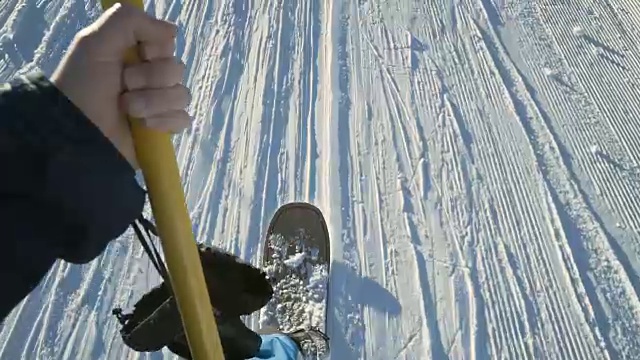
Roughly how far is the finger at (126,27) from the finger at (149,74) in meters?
0.03

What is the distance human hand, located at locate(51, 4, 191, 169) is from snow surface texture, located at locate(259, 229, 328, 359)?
Answer: 1977 millimetres

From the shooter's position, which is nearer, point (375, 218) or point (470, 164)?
point (375, 218)

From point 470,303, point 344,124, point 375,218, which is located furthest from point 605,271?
point 344,124

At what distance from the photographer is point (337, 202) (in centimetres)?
327

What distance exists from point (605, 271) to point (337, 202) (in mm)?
1273

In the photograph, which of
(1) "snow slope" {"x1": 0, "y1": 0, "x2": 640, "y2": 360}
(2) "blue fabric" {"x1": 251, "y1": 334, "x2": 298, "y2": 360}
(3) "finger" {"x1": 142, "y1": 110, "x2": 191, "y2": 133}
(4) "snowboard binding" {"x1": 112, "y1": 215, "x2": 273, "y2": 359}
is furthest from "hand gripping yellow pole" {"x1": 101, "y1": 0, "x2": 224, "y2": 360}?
(1) "snow slope" {"x1": 0, "y1": 0, "x2": 640, "y2": 360}

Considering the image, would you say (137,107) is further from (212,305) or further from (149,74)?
(212,305)

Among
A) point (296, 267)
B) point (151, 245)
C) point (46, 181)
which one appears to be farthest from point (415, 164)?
point (46, 181)

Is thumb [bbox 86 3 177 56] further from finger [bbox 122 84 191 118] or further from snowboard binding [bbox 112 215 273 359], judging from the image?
snowboard binding [bbox 112 215 273 359]

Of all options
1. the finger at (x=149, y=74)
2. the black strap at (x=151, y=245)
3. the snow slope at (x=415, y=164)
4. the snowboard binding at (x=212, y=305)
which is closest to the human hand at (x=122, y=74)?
the finger at (x=149, y=74)

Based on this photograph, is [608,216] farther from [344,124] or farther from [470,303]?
[344,124]

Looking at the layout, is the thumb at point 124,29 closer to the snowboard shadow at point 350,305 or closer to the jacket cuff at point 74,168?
the jacket cuff at point 74,168

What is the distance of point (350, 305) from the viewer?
2924mm

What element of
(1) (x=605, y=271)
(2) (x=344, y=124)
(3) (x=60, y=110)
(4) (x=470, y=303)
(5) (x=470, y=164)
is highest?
(3) (x=60, y=110)
